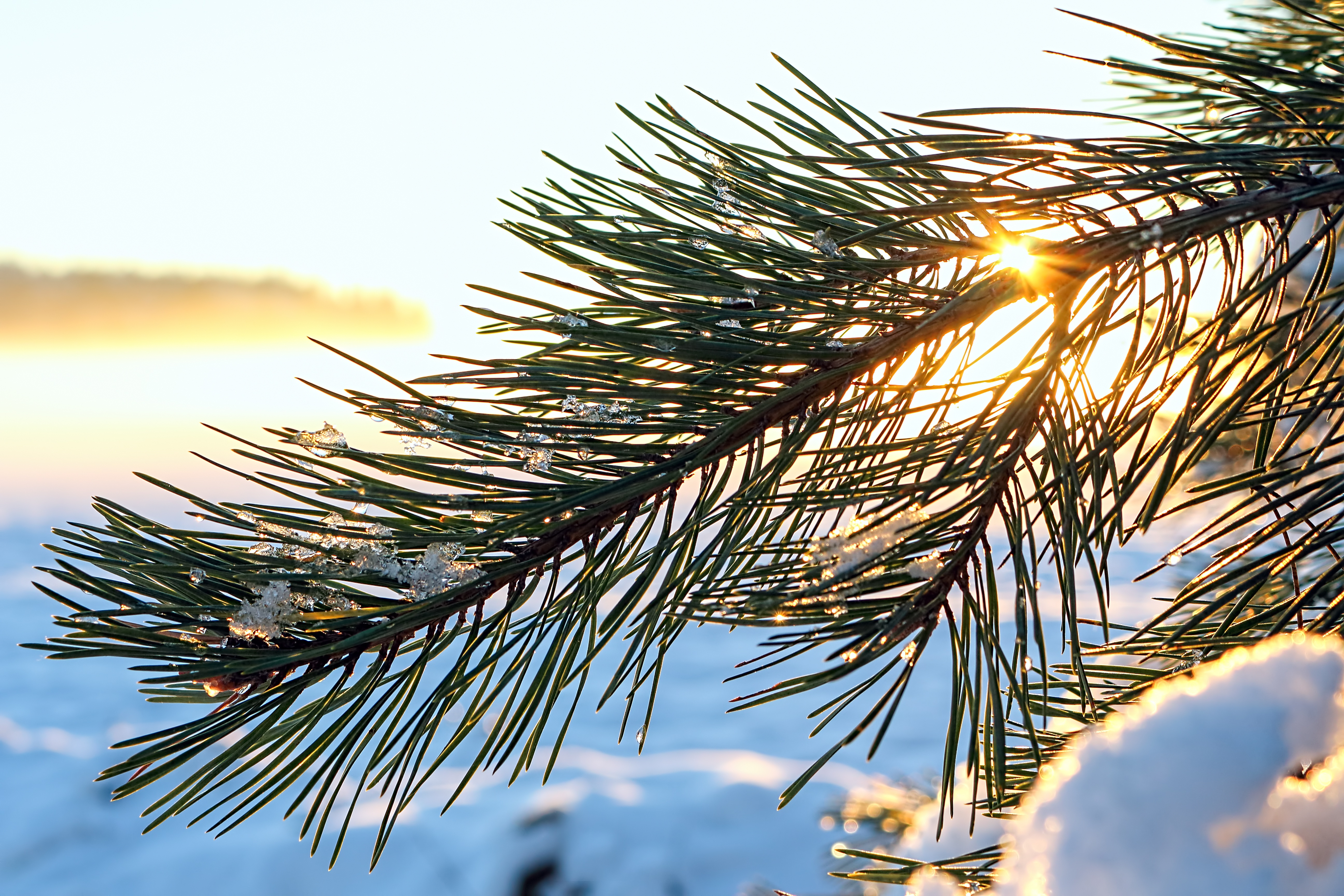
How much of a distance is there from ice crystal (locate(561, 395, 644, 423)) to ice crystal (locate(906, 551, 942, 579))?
18cm

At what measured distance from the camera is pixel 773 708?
366cm

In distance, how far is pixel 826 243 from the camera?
529 mm

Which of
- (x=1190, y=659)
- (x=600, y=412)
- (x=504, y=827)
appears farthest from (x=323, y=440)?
(x=504, y=827)

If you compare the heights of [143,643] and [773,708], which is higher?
[773,708]

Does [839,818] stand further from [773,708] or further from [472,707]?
[773,708]

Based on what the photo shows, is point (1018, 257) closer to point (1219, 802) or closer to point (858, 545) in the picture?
point (858, 545)

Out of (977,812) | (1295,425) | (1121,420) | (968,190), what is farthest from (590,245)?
(977,812)

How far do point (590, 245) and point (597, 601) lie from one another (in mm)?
218

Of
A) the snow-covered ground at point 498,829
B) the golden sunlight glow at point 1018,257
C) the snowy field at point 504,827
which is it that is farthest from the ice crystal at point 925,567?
the snow-covered ground at point 498,829

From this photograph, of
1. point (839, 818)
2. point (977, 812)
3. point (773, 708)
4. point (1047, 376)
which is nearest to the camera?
point (1047, 376)

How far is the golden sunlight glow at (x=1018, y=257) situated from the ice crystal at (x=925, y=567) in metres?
0.16

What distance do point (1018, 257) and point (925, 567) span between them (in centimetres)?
17

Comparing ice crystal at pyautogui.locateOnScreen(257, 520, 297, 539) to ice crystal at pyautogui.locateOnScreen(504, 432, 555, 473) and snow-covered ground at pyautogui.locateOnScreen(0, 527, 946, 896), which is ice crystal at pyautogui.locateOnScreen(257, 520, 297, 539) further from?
snow-covered ground at pyautogui.locateOnScreen(0, 527, 946, 896)

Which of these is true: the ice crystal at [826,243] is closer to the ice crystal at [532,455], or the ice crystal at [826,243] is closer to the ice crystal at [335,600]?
the ice crystal at [532,455]
